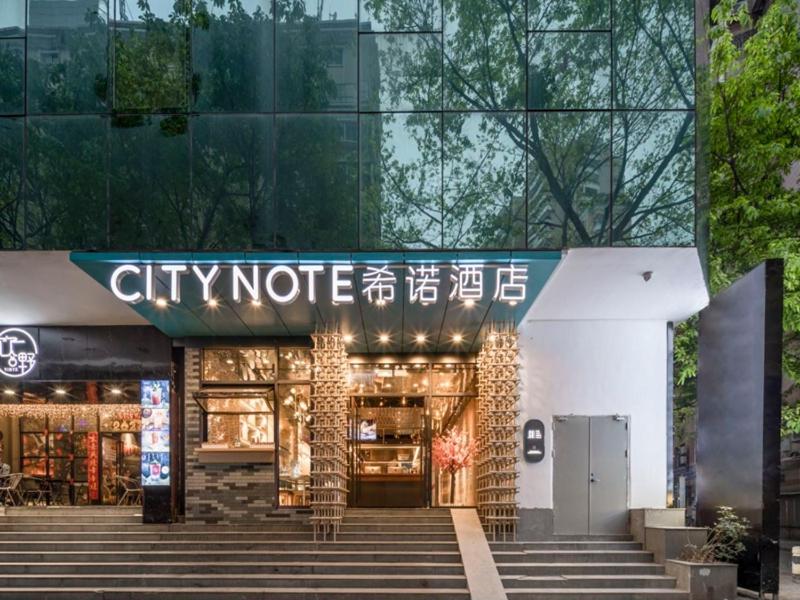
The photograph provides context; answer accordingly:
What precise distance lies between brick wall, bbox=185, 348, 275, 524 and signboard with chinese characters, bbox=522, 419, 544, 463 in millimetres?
4681

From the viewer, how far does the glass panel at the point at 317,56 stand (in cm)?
1179

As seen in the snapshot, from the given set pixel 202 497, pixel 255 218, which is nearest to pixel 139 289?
pixel 255 218

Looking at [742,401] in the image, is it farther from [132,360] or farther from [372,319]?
[132,360]

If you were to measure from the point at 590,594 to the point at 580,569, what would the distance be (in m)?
0.91

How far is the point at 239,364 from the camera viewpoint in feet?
50.8

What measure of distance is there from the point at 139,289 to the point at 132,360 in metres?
4.01

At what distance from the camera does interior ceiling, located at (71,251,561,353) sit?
11.1m

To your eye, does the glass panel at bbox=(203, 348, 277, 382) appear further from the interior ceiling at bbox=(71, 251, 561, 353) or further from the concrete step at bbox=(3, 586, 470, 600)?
the concrete step at bbox=(3, 586, 470, 600)

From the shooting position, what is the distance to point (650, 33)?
456 inches

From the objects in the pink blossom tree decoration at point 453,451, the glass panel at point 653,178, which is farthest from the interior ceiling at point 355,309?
the pink blossom tree decoration at point 453,451

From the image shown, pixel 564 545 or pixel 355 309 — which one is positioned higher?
pixel 355 309

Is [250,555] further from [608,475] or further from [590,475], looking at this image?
[608,475]

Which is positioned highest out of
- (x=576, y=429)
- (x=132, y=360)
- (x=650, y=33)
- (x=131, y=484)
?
(x=650, y=33)

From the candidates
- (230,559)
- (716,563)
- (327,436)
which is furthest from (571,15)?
(230,559)
